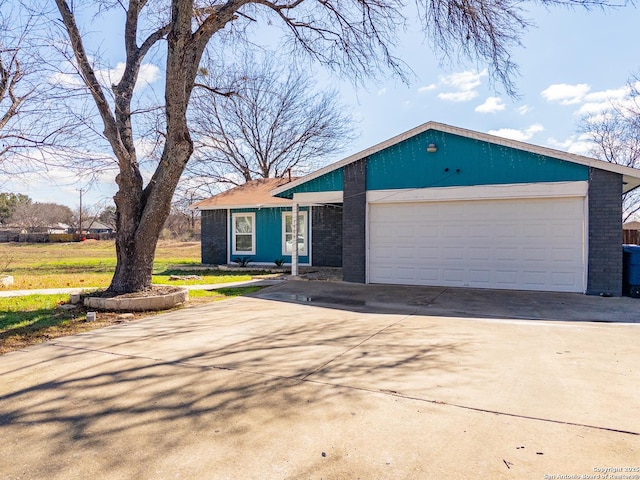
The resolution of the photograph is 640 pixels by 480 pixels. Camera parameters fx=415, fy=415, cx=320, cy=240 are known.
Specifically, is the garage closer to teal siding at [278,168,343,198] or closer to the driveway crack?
teal siding at [278,168,343,198]

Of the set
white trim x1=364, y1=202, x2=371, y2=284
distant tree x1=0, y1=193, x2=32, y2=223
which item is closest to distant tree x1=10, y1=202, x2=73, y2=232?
distant tree x1=0, y1=193, x2=32, y2=223

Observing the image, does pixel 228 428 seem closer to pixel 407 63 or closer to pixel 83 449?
pixel 83 449

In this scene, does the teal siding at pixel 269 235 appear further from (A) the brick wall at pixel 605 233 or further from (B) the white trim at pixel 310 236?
(A) the brick wall at pixel 605 233

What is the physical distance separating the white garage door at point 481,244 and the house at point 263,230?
13.8 ft

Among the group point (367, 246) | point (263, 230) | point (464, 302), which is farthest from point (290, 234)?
point (464, 302)

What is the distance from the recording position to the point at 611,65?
10.2 metres

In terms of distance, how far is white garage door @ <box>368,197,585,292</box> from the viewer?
31.0 ft

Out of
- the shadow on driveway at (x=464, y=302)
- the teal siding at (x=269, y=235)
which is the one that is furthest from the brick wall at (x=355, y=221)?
the teal siding at (x=269, y=235)

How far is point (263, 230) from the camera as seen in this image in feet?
54.7

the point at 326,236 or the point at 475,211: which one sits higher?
the point at 475,211

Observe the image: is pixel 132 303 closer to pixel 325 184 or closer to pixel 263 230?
pixel 325 184

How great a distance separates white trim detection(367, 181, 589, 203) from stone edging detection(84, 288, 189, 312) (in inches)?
233

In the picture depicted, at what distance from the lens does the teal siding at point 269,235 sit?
16281 mm

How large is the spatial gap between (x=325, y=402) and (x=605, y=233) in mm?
8355
